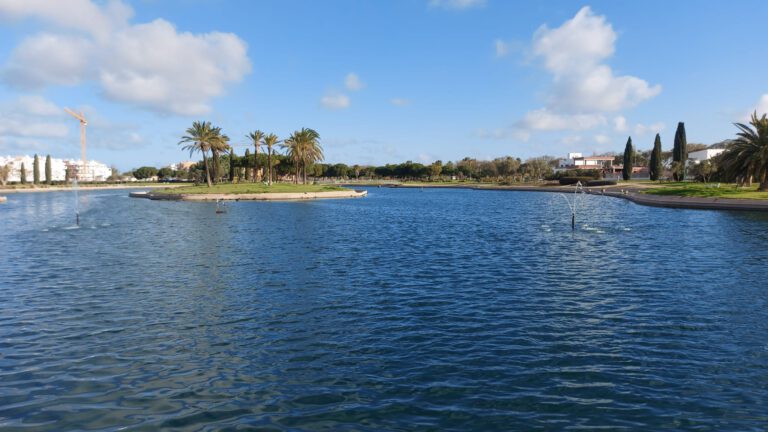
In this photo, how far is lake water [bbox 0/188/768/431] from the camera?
10164 mm

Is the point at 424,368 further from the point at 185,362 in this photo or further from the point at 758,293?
the point at 758,293

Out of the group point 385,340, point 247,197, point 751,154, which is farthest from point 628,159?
point 385,340

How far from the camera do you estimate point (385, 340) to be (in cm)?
1461

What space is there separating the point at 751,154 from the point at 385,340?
8205 cm

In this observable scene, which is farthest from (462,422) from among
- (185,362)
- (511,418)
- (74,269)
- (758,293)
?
(74,269)

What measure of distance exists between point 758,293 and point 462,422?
17.5 m

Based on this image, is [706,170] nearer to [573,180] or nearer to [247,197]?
[573,180]

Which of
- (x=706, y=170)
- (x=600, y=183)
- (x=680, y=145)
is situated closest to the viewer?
(x=706, y=170)

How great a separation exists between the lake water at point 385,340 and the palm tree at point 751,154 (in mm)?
53638

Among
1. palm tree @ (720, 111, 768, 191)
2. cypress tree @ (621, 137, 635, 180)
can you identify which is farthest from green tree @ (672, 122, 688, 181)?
palm tree @ (720, 111, 768, 191)

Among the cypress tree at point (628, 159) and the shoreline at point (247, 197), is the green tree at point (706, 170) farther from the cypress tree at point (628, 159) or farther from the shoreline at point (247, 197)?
the shoreline at point (247, 197)

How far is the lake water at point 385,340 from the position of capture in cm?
1016

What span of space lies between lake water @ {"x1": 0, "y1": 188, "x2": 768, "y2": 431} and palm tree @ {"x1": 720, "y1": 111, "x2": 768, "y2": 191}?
2112 inches

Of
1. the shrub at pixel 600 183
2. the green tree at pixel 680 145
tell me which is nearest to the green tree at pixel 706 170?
the green tree at pixel 680 145
